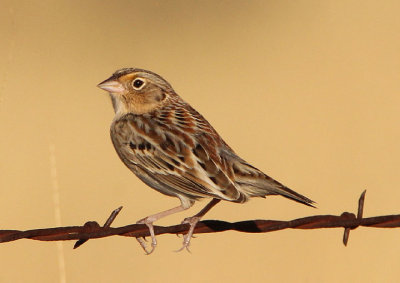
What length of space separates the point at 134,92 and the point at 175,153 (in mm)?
1033

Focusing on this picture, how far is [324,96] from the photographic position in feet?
38.3

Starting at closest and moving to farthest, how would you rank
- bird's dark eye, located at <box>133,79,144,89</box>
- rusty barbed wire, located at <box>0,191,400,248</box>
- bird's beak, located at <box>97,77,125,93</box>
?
rusty barbed wire, located at <box>0,191,400,248</box> → bird's beak, located at <box>97,77,125,93</box> → bird's dark eye, located at <box>133,79,144,89</box>

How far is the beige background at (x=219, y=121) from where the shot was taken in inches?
364

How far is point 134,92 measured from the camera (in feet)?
22.6

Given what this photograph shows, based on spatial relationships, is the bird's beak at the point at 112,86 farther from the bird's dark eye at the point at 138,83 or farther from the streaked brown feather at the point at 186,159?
the streaked brown feather at the point at 186,159

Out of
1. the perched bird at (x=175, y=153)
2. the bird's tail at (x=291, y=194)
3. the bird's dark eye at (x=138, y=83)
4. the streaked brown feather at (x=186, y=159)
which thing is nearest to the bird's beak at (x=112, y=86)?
the perched bird at (x=175, y=153)

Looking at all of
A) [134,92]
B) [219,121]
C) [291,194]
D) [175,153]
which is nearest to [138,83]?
[134,92]

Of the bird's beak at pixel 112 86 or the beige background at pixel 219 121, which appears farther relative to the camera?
the beige background at pixel 219 121

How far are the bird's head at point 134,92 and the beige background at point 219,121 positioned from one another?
188 centimetres

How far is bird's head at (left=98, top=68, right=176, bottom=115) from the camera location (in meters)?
6.86

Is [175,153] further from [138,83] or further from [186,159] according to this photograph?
[138,83]

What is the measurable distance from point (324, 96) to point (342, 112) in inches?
24.4

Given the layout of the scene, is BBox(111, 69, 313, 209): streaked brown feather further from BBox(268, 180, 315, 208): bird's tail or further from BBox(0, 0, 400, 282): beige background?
BBox(0, 0, 400, 282): beige background

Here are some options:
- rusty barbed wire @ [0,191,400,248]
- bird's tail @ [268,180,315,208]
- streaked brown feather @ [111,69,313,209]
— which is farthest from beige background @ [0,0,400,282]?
rusty barbed wire @ [0,191,400,248]
